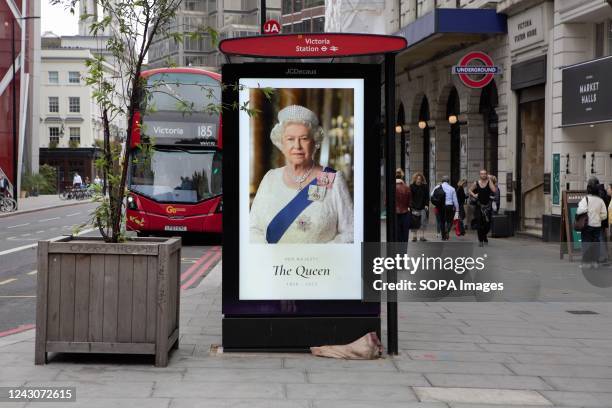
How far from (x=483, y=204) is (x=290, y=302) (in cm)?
1400

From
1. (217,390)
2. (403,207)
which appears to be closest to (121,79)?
(217,390)

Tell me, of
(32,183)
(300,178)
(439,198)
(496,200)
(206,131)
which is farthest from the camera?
(32,183)

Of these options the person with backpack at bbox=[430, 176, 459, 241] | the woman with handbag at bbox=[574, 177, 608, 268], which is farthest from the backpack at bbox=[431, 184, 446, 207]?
the woman with handbag at bbox=[574, 177, 608, 268]

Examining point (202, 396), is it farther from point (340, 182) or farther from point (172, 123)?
point (172, 123)

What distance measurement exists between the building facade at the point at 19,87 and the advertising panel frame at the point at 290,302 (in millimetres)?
42004

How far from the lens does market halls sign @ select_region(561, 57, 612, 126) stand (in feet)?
63.6

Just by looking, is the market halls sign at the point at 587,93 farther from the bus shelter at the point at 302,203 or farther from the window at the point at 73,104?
the window at the point at 73,104

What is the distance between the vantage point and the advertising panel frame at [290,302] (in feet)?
25.8

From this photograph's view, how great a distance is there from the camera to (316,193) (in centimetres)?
789

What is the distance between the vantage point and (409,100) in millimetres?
35656

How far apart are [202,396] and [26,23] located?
5755cm

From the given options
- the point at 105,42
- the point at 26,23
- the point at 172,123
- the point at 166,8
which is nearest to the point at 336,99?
the point at 166,8

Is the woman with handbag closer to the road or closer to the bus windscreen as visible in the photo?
the road

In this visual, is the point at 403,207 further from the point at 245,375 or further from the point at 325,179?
the point at 245,375
